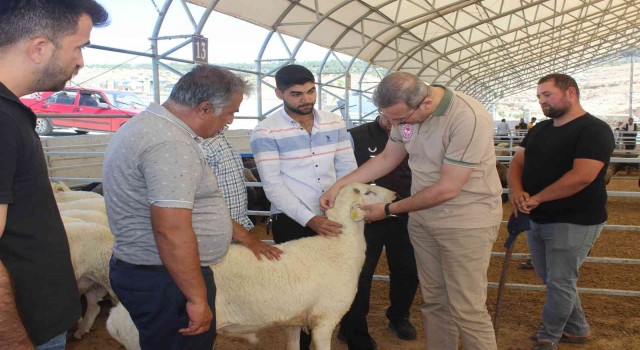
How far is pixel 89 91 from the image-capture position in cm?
1314

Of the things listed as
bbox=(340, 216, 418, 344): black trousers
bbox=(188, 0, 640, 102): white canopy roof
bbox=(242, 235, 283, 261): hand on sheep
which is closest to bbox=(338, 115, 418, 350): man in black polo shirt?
bbox=(340, 216, 418, 344): black trousers

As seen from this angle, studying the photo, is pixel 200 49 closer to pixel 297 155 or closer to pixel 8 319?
pixel 297 155

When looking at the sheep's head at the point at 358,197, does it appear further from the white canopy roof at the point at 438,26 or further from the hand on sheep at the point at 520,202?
the white canopy roof at the point at 438,26

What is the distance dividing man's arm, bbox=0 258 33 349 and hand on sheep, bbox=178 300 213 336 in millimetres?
610

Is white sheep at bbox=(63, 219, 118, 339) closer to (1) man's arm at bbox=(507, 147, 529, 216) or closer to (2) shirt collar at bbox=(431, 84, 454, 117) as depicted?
(2) shirt collar at bbox=(431, 84, 454, 117)

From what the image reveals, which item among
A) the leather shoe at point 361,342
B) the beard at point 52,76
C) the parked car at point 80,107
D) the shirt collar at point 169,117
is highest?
the parked car at point 80,107

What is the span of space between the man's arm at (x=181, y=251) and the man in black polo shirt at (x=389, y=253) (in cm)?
182

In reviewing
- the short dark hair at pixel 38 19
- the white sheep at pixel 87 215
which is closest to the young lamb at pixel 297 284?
the short dark hair at pixel 38 19

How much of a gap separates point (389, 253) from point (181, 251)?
2.39 meters

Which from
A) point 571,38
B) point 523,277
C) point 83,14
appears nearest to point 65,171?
point 523,277

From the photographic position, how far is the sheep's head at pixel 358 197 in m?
2.84

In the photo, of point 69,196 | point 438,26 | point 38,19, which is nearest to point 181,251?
point 38,19

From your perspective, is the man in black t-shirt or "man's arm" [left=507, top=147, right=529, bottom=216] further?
"man's arm" [left=507, top=147, right=529, bottom=216]

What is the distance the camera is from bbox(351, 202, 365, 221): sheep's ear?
2826mm
